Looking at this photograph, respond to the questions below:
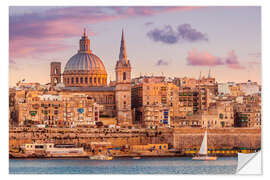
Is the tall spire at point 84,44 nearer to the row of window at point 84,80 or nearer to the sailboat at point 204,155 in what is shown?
the row of window at point 84,80

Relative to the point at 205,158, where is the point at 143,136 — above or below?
above

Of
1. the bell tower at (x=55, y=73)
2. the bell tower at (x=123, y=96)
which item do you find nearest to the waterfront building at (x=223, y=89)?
the bell tower at (x=123, y=96)

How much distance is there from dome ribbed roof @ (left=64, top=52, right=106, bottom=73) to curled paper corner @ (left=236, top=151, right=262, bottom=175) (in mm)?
10829

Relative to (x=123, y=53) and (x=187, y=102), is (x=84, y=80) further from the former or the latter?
(x=123, y=53)

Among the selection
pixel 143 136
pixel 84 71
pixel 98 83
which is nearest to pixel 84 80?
pixel 84 71

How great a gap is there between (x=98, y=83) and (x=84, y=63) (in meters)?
1.61

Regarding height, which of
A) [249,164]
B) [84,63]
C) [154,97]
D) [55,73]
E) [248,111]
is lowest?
[249,164]

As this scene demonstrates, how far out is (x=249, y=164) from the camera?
107ft

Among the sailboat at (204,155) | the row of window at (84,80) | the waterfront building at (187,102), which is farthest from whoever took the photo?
the row of window at (84,80)

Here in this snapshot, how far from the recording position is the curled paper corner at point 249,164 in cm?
3183

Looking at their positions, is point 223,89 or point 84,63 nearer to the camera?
point 223,89
